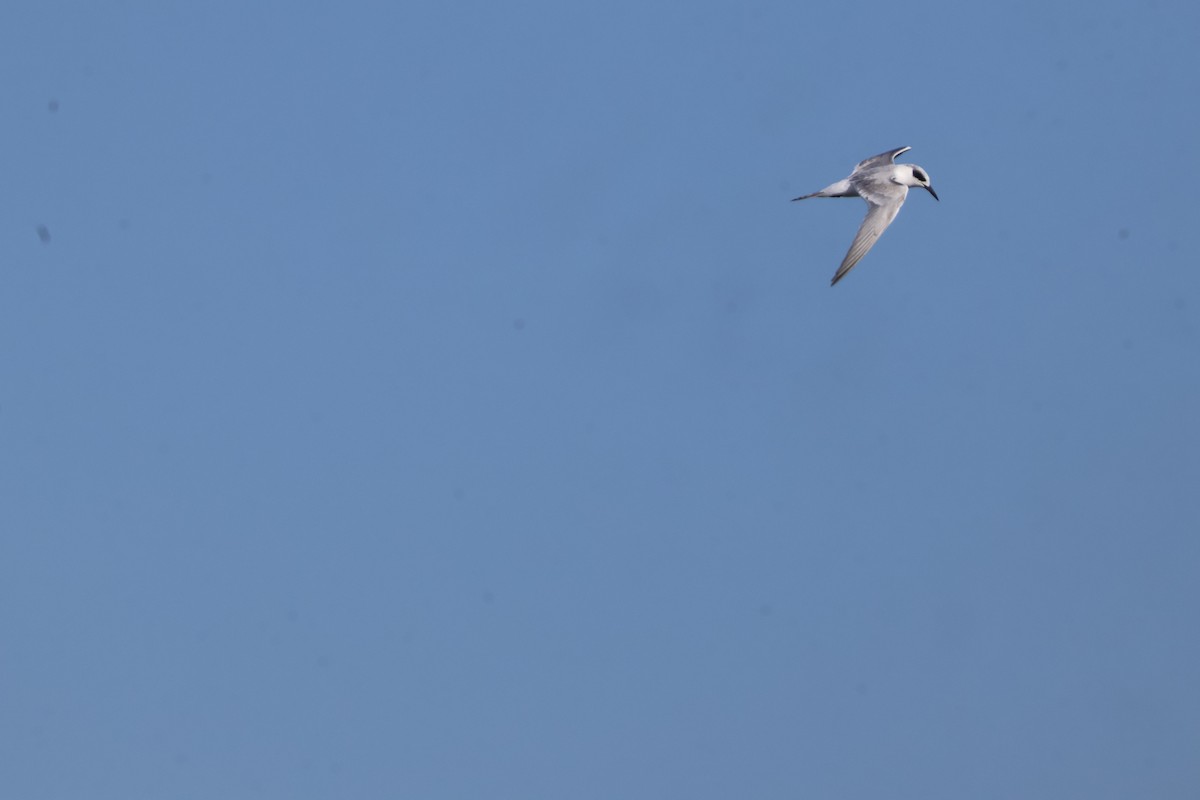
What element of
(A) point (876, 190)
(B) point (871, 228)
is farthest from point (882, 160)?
(B) point (871, 228)

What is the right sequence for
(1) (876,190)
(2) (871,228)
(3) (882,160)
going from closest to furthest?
(2) (871,228)
(1) (876,190)
(3) (882,160)

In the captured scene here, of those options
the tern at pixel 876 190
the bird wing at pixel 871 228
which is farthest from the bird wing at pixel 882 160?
the bird wing at pixel 871 228

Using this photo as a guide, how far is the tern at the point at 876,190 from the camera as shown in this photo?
32438mm

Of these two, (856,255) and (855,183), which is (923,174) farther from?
(856,255)

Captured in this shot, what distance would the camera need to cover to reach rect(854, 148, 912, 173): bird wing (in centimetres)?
3600

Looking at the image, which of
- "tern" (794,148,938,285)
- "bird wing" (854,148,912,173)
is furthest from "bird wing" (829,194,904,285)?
"bird wing" (854,148,912,173)

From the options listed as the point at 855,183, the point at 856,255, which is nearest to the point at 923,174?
the point at 855,183

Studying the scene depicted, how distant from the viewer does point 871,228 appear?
32875 mm

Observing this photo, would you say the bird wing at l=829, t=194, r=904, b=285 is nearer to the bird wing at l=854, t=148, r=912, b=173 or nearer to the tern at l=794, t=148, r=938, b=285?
the tern at l=794, t=148, r=938, b=285

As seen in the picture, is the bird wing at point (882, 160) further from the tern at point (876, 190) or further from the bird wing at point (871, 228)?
the bird wing at point (871, 228)

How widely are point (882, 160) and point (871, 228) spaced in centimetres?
383

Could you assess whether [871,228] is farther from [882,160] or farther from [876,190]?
[882,160]

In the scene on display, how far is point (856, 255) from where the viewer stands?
105ft

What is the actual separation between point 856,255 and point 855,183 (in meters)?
3.40
